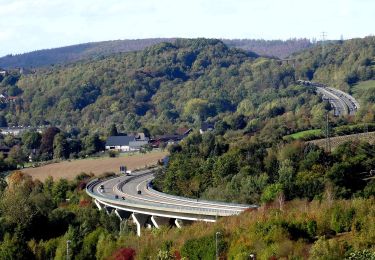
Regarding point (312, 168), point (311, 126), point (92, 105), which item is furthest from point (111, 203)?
point (92, 105)

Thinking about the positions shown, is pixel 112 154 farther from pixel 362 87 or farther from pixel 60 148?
pixel 362 87

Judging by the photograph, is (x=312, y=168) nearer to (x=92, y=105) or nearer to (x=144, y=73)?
(x=92, y=105)

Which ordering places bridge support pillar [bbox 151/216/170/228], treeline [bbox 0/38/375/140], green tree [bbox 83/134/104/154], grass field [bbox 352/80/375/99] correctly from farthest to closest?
1. treeline [bbox 0/38/375/140]
2. grass field [bbox 352/80/375/99]
3. green tree [bbox 83/134/104/154]
4. bridge support pillar [bbox 151/216/170/228]

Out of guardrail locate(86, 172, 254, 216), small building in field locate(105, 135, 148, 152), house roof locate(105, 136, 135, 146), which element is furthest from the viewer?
house roof locate(105, 136, 135, 146)

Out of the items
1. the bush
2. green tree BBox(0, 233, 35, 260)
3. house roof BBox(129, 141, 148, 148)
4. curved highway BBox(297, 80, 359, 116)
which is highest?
green tree BBox(0, 233, 35, 260)

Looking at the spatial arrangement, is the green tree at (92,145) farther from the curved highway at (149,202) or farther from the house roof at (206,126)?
the curved highway at (149,202)

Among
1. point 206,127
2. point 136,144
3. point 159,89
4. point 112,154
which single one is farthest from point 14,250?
point 159,89

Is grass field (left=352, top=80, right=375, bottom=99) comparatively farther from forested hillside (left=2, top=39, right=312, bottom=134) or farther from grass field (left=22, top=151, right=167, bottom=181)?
grass field (left=22, top=151, right=167, bottom=181)

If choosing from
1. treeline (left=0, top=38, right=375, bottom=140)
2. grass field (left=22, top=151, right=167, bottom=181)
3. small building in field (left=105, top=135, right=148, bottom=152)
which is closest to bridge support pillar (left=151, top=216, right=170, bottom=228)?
grass field (left=22, top=151, right=167, bottom=181)
